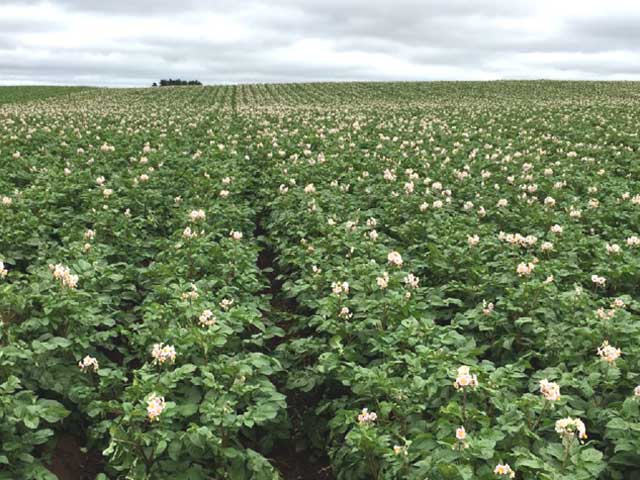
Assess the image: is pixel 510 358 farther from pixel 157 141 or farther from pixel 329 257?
pixel 157 141

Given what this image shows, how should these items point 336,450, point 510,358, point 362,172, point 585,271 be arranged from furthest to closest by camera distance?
point 362,172 → point 585,271 → point 510,358 → point 336,450

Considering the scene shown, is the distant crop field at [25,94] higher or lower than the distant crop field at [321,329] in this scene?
higher

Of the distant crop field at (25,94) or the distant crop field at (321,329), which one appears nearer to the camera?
the distant crop field at (321,329)

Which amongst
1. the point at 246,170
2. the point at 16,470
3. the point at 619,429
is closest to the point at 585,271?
the point at 619,429

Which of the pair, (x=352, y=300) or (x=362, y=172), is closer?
(x=352, y=300)

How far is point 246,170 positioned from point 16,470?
986 cm

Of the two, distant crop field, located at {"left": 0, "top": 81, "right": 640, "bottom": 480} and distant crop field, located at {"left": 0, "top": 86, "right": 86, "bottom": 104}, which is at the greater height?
distant crop field, located at {"left": 0, "top": 86, "right": 86, "bottom": 104}

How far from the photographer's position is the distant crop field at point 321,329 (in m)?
3.46

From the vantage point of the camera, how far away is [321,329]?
481 centimetres

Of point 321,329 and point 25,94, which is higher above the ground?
point 25,94

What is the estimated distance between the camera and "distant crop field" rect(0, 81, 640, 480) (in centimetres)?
346

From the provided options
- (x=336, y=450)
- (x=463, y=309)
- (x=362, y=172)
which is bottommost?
(x=336, y=450)

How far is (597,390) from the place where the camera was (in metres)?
4.05

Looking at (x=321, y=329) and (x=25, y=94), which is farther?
(x=25, y=94)
